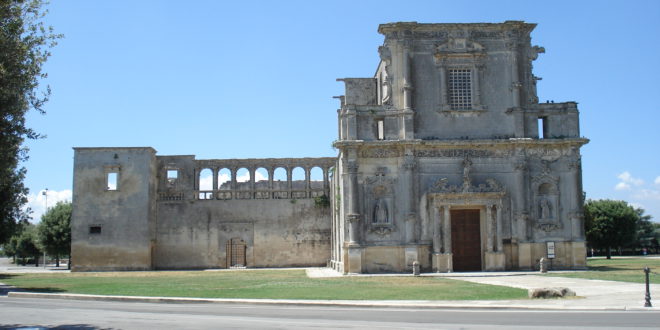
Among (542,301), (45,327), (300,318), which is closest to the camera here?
(45,327)

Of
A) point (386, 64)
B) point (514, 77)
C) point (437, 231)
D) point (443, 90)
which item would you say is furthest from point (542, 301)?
point (386, 64)

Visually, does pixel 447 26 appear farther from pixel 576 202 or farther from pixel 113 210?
pixel 113 210

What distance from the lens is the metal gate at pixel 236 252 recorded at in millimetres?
46938

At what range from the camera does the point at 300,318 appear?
15.1 meters

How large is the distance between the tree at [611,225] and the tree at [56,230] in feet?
149

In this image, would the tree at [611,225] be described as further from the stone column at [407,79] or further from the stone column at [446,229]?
the stone column at [407,79]

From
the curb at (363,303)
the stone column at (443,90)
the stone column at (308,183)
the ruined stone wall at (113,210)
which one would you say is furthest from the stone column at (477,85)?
the ruined stone wall at (113,210)

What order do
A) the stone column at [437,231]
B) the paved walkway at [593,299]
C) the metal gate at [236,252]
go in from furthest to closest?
the metal gate at [236,252] < the stone column at [437,231] < the paved walkway at [593,299]

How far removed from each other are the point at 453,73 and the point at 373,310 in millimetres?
20928

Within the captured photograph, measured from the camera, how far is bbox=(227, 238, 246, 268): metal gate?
1848 inches

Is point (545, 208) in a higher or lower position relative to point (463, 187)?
lower

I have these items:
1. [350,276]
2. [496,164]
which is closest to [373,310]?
[350,276]

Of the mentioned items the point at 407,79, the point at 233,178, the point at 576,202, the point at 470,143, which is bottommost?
the point at 576,202

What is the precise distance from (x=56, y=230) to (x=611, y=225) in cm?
4866
